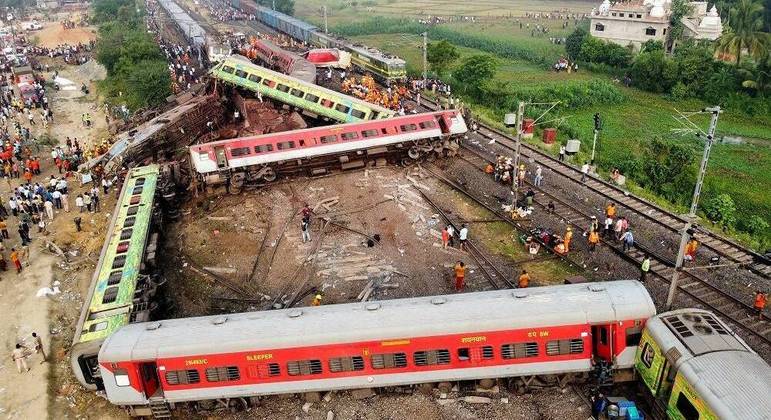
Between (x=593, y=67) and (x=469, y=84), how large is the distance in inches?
933

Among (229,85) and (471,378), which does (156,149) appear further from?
(471,378)

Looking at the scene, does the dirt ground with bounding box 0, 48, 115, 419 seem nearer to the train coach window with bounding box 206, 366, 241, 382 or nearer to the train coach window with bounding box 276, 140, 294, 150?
the train coach window with bounding box 206, 366, 241, 382

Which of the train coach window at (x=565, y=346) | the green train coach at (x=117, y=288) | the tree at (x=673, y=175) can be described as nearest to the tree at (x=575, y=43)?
the tree at (x=673, y=175)

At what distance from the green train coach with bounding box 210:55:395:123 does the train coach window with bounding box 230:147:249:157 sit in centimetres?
842

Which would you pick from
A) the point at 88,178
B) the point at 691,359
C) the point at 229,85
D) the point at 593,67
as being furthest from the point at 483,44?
the point at 691,359

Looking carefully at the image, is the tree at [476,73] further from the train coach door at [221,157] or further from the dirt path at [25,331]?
the dirt path at [25,331]

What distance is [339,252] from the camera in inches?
1059

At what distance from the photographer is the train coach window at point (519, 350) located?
17.0 metres

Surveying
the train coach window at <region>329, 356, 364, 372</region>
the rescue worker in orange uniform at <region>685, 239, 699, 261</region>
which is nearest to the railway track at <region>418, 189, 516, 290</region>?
the rescue worker in orange uniform at <region>685, 239, 699, 261</region>

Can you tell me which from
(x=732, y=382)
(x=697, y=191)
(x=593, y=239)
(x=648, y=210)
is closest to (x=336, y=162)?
(x=593, y=239)

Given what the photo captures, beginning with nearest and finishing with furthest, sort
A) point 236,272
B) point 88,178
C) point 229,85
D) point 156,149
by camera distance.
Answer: point 236,272 → point 88,178 → point 156,149 → point 229,85

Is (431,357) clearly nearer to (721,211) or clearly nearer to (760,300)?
(760,300)

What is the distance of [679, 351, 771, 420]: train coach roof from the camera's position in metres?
12.9

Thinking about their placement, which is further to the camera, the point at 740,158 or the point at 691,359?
the point at 740,158
